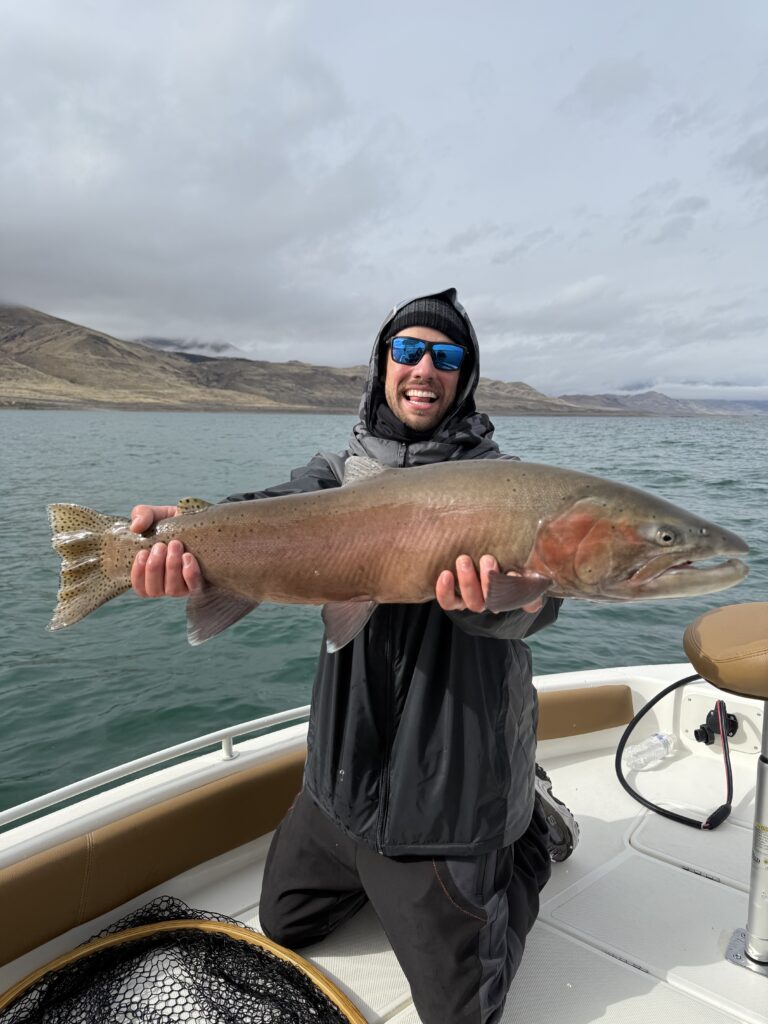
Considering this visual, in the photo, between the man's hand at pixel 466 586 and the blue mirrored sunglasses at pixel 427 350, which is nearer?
the man's hand at pixel 466 586

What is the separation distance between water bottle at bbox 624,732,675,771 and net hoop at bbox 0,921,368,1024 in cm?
294

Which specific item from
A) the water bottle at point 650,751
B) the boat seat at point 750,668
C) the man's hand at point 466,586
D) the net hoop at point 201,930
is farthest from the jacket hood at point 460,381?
the water bottle at point 650,751

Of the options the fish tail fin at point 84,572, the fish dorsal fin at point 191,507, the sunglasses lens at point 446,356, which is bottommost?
the fish tail fin at point 84,572

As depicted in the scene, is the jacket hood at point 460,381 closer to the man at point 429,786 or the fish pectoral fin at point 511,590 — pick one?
the man at point 429,786

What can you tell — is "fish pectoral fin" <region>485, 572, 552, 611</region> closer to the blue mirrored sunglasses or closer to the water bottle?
the blue mirrored sunglasses

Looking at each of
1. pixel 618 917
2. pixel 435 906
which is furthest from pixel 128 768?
pixel 618 917

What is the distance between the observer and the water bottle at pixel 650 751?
5062mm

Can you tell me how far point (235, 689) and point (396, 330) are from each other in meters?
6.66

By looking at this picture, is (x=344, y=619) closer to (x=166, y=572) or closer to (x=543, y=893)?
(x=166, y=572)

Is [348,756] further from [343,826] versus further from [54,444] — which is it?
[54,444]

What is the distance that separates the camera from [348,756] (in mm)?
2816

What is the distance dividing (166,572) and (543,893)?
8.94 ft

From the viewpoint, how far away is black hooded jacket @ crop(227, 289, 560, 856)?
271cm

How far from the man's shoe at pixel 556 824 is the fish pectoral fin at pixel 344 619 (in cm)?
169
